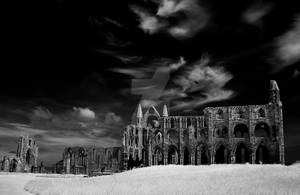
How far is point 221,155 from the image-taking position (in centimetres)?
5375

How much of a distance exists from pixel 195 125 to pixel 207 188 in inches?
1471

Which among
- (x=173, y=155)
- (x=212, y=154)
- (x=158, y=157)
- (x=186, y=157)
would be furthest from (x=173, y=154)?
(x=212, y=154)

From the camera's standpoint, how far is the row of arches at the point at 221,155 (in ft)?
157

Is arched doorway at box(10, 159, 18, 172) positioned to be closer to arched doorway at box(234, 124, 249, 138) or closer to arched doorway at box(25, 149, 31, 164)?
arched doorway at box(25, 149, 31, 164)

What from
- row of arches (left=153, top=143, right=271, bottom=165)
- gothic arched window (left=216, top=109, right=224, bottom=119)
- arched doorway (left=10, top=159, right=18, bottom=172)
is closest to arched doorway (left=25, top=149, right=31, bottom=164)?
arched doorway (left=10, top=159, right=18, bottom=172)

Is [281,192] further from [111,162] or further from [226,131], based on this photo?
[111,162]

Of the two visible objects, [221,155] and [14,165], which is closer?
[221,155]

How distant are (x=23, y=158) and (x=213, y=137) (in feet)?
125

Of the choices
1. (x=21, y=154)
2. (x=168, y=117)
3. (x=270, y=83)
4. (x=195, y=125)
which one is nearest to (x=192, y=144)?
(x=195, y=125)

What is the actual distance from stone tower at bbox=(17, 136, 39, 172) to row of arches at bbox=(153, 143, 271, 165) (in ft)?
89.3

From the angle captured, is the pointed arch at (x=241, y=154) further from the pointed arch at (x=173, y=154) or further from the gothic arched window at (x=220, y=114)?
the pointed arch at (x=173, y=154)

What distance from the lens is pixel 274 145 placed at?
4588 cm

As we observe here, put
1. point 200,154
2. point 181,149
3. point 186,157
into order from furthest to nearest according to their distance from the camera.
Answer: point 186,157
point 181,149
point 200,154

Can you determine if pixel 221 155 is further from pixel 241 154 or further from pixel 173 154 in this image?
pixel 173 154
